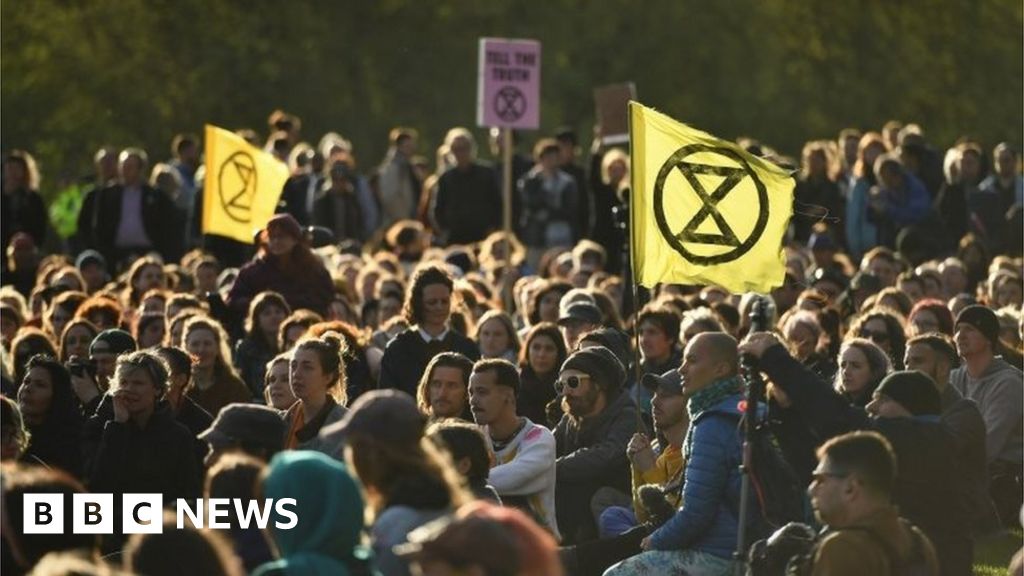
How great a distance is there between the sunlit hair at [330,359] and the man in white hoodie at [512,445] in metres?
0.78

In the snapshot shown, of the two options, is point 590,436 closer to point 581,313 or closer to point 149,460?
point 149,460

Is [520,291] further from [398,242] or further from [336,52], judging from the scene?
[336,52]

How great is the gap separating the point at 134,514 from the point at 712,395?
2.53 m

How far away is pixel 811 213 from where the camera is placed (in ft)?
46.6

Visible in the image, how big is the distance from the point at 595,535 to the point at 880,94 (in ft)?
103

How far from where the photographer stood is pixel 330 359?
14.0 metres

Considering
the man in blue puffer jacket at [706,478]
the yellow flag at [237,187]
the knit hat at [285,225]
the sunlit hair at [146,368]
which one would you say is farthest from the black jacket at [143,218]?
the man in blue puffer jacket at [706,478]

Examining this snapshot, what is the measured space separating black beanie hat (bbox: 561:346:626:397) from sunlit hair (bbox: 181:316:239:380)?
111 inches

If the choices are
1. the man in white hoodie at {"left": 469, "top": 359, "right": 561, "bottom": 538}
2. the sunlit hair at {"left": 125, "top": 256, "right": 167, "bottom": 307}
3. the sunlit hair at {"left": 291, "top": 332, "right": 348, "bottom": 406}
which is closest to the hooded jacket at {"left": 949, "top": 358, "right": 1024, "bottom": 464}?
the man in white hoodie at {"left": 469, "top": 359, "right": 561, "bottom": 538}

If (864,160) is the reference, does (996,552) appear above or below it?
below

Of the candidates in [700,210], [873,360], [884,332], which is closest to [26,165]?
[884,332]

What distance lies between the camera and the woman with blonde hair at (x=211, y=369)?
16.3 metres

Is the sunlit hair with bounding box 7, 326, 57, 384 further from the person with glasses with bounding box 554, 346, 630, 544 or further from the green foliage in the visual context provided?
the green foliage

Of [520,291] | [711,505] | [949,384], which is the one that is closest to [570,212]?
[520,291]
